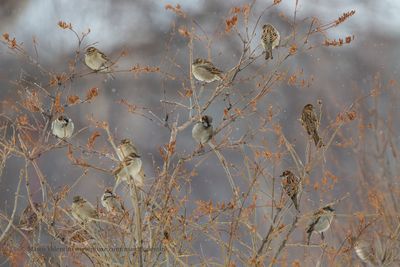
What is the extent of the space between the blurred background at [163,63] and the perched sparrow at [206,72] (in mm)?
3491

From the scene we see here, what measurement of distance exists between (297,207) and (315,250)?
14.3ft

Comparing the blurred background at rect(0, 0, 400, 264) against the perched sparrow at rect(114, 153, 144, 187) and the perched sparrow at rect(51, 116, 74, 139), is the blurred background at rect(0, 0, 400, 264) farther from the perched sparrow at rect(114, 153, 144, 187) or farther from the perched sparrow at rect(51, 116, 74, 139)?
the perched sparrow at rect(114, 153, 144, 187)

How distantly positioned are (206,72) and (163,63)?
3705 millimetres

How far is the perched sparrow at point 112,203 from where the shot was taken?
2.55 meters

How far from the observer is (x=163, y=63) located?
731 centimetres

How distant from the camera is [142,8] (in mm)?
8703

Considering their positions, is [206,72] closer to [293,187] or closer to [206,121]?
[206,121]

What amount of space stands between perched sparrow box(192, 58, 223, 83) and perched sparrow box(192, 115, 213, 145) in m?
0.35

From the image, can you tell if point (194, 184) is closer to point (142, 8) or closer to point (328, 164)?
point (328, 164)

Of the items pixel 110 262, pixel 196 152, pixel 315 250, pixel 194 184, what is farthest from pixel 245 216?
pixel 194 184

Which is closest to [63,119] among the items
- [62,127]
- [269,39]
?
[62,127]

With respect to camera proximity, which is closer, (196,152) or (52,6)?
(196,152)

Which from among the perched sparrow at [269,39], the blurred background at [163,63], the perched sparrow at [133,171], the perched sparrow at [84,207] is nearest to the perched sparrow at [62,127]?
the perched sparrow at [84,207]

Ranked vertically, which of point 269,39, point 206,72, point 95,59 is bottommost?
point 206,72
